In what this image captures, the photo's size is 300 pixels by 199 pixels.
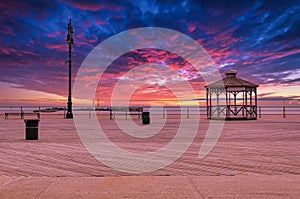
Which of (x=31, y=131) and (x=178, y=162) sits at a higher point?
(x=31, y=131)

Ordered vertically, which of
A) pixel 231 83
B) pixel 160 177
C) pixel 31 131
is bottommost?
pixel 160 177

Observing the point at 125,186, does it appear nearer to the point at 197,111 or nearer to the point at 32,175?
the point at 32,175

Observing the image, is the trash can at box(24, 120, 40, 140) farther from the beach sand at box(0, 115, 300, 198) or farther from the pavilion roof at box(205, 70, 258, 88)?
the pavilion roof at box(205, 70, 258, 88)

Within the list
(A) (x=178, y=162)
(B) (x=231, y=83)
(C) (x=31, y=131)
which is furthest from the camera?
(B) (x=231, y=83)

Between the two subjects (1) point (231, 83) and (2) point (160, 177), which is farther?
(1) point (231, 83)

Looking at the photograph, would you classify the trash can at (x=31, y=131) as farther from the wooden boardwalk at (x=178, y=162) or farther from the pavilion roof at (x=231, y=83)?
the pavilion roof at (x=231, y=83)

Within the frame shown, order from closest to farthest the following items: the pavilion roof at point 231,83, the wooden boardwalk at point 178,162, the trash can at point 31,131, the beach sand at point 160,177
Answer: the beach sand at point 160,177 → the wooden boardwalk at point 178,162 → the trash can at point 31,131 → the pavilion roof at point 231,83

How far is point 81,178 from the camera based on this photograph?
17.7 feet

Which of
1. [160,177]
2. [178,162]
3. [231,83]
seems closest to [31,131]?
[178,162]

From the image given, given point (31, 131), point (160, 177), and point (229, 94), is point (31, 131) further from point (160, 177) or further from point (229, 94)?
point (229, 94)

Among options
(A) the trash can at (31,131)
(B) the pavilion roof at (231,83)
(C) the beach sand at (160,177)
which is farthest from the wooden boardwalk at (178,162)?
(B) the pavilion roof at (231,83)

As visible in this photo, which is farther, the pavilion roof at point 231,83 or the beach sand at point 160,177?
the pavilion roof at point 231,83

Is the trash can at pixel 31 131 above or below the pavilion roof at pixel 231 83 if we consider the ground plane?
below

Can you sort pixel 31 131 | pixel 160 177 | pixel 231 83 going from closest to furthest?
pixel 160 177 → pixel 31 131 → pixel 231 83
